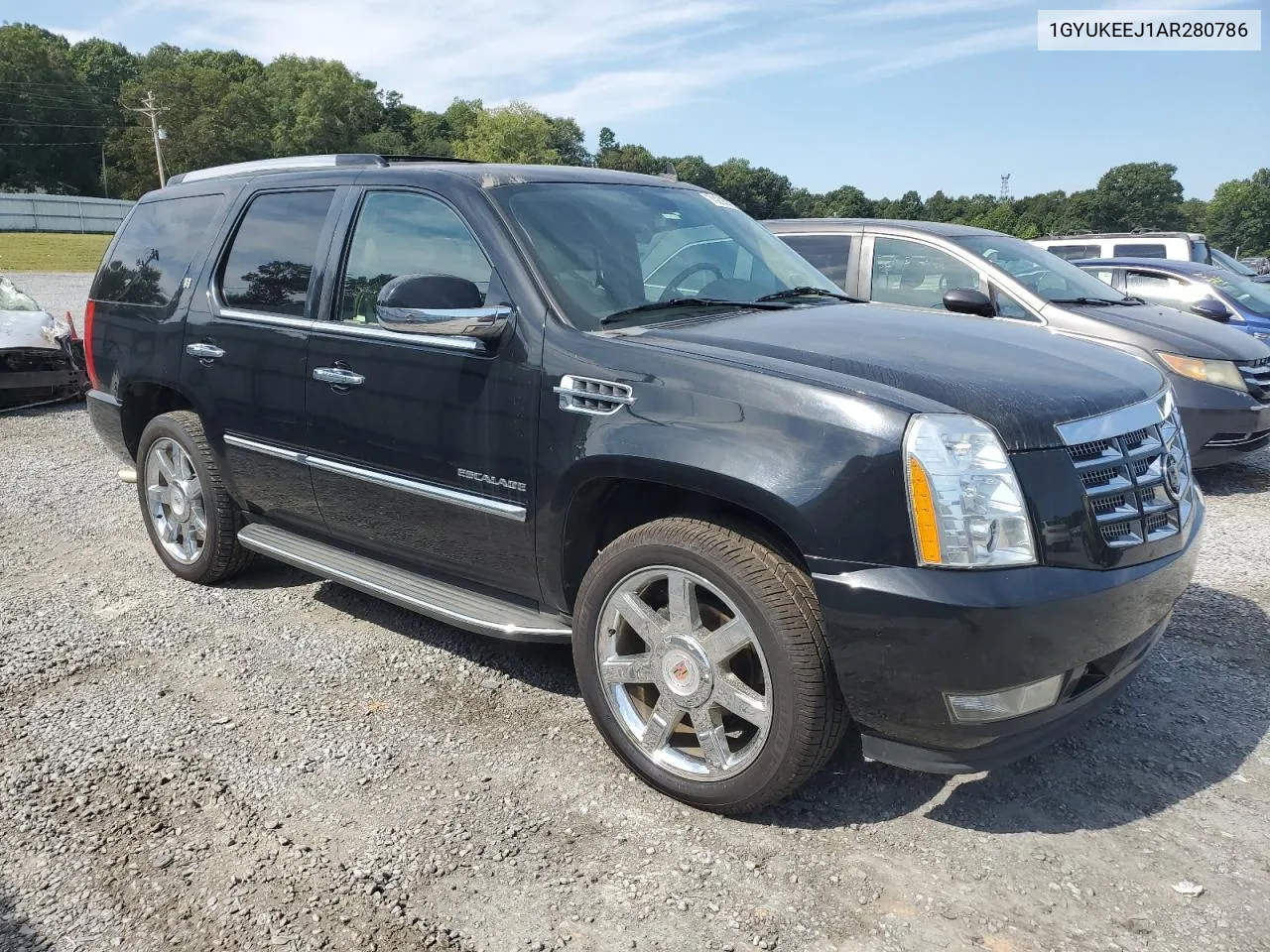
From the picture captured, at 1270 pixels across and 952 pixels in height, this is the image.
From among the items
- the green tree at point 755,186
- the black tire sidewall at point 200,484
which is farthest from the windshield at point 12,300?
the green tree at point 755,186

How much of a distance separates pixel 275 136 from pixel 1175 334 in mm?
98929

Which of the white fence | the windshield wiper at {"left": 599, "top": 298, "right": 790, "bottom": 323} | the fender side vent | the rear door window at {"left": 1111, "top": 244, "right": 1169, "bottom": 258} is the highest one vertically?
the white fence

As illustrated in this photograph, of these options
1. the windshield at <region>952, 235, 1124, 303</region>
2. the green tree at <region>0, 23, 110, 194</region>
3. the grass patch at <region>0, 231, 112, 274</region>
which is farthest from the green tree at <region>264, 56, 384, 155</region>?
the windshield at <region>952, 235, 1124, 303</region>

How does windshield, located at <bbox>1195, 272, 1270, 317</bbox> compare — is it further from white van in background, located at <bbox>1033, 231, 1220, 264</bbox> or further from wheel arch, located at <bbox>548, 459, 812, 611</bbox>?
wheel arch, located at <bbox>548, 459, 812, 611</bbox>

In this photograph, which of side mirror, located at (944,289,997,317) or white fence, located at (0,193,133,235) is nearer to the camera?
side mirror, located at (944,289,997,317)

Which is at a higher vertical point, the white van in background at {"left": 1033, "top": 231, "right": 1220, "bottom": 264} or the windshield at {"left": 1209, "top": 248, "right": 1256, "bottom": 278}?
the white van in background at {"left": 1033, "top": 231, "right": 1220, "bottom": 264}

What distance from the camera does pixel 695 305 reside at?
3.49m

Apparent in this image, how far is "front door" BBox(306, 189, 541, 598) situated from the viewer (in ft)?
10.7

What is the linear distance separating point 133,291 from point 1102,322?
6.03 meters

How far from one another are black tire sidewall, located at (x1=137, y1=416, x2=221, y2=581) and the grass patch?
28.2m

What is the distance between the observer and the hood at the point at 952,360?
2.62 metres

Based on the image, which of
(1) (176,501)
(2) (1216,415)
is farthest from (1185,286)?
(1) (176,501)

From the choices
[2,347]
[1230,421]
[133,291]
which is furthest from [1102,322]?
[2,347]

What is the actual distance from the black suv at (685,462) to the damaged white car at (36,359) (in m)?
6.25
